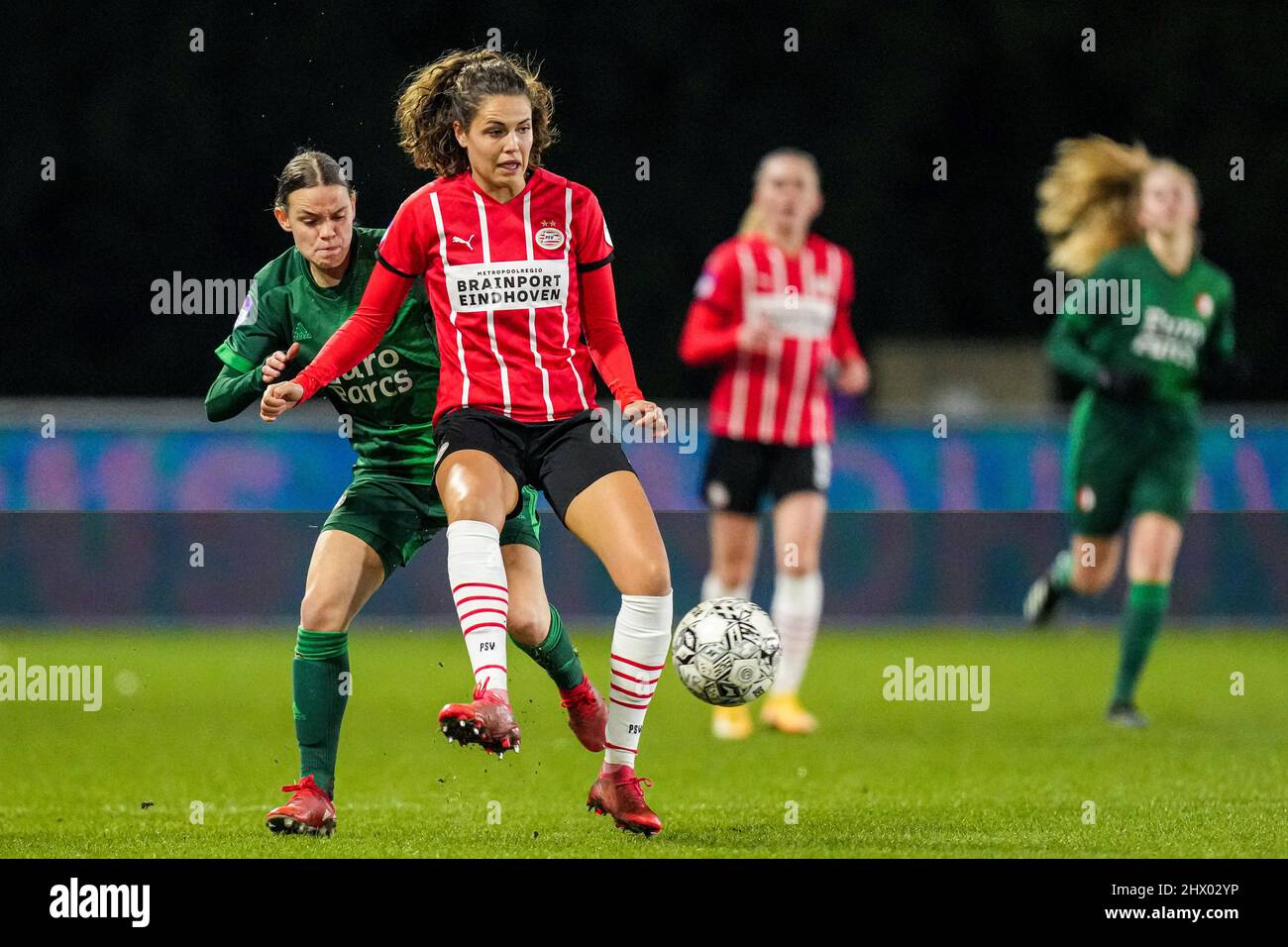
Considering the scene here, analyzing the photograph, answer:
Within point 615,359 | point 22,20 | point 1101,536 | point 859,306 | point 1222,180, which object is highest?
point 22,20

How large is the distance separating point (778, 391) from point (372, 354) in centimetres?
303

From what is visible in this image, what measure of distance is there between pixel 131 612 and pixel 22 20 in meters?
5.36

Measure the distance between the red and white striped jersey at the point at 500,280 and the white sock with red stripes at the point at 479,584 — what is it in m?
0.39

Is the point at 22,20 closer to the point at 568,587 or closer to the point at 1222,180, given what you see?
the point at 568,587

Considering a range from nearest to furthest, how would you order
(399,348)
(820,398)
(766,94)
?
(399,348) → (820,398) → (766,94)

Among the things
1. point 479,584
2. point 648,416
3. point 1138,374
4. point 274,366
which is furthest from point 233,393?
point 1138,374

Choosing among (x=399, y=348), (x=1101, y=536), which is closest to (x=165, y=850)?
(x=399, y=348)

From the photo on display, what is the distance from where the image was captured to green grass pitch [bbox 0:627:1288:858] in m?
4.80

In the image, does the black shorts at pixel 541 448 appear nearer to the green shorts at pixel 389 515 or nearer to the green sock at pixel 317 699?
the green shorts at pixel 389 515

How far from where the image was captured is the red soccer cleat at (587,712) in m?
5.45

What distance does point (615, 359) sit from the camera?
489 centimetres

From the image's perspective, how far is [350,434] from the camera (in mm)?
5352

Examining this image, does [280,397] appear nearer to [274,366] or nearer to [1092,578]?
[274,366]

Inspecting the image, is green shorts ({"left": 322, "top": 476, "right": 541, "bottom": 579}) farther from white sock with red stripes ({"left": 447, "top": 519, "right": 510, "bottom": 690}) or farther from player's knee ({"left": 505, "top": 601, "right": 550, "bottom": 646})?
white sock with red stripes ({"left": 447, "top": 519, "right": 510, "bottom": 690})
